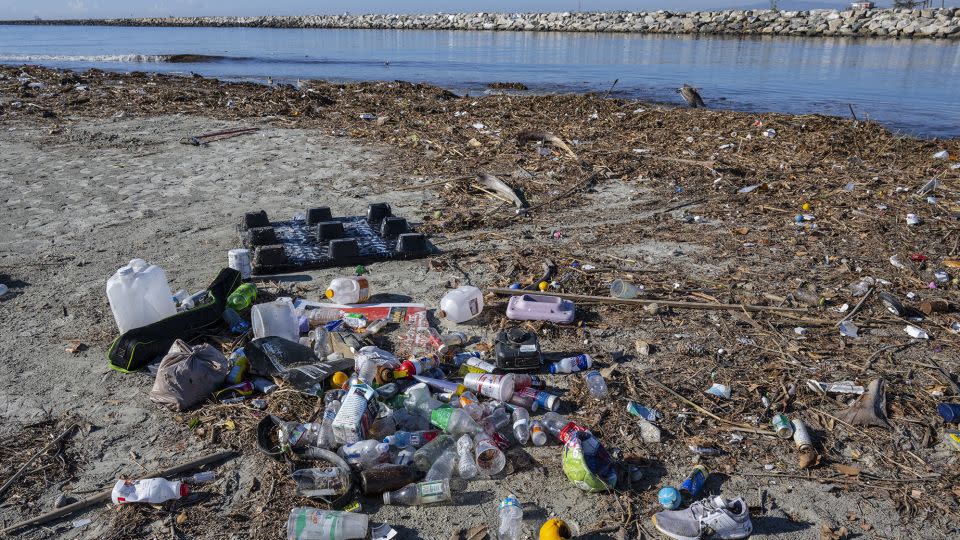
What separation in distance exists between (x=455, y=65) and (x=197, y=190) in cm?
2132

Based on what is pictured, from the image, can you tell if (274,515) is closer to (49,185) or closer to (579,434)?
(579,434)

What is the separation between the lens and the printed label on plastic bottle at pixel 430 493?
271cm

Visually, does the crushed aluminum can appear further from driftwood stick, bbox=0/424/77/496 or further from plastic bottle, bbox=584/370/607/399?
driftwood stick, bbox=0/424/77/496

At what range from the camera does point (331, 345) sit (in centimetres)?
380

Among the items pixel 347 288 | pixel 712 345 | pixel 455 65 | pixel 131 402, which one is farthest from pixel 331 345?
pixel 455 65

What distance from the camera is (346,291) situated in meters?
4.46

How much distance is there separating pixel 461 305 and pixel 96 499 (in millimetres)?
2251

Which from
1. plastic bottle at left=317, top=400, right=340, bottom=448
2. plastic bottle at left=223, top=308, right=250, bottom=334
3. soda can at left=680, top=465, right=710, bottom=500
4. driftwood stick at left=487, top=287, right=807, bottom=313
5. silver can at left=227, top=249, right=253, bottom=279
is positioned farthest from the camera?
silver can at left=227, top=249, right=253, bottom=279

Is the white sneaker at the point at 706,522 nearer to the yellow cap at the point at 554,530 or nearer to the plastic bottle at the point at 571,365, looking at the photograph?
the yellow cap at the point at 554,530

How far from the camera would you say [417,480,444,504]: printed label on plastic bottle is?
8.89ft

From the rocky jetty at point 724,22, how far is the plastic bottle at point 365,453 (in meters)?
43.7

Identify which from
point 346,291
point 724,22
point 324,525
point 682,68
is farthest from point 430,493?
Result: point 724,22

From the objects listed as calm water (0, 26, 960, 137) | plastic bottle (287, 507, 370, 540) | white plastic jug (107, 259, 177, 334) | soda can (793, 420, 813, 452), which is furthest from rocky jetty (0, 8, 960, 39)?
plastic bottle (287, 507, 370, 540)

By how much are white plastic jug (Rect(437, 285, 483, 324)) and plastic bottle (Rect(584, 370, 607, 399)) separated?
3.35 ft
